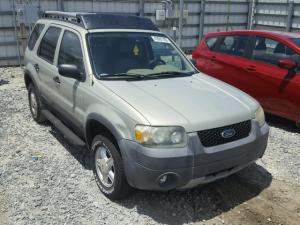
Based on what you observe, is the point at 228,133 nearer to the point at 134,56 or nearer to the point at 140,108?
the point at 140,108

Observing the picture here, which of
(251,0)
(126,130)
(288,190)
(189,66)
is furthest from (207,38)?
(251,0)

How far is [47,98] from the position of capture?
565 centimetres

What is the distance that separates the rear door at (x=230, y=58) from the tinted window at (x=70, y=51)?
3497 millimetres

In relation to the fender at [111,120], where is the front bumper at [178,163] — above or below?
below

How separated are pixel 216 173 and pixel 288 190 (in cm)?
119

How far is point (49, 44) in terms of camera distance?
5598 millimetres

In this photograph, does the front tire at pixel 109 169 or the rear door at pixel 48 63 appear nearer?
the front tire at pixel 109 169

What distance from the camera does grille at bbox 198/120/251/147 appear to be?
3617 millimetres

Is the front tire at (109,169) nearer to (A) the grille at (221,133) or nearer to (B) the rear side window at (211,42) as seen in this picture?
(A) the grille at (221,133)

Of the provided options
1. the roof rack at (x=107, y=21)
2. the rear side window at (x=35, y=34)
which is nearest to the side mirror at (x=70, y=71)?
the roof rack at (x=107, y=21)

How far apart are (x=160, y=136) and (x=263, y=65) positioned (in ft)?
13.0

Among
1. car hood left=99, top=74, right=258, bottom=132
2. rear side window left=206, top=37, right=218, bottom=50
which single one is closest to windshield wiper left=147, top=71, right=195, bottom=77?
car hood left=99, top=74, right=258, bottom=132

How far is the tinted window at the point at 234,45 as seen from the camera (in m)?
7.23

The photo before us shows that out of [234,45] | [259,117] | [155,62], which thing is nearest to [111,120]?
[155,62]
